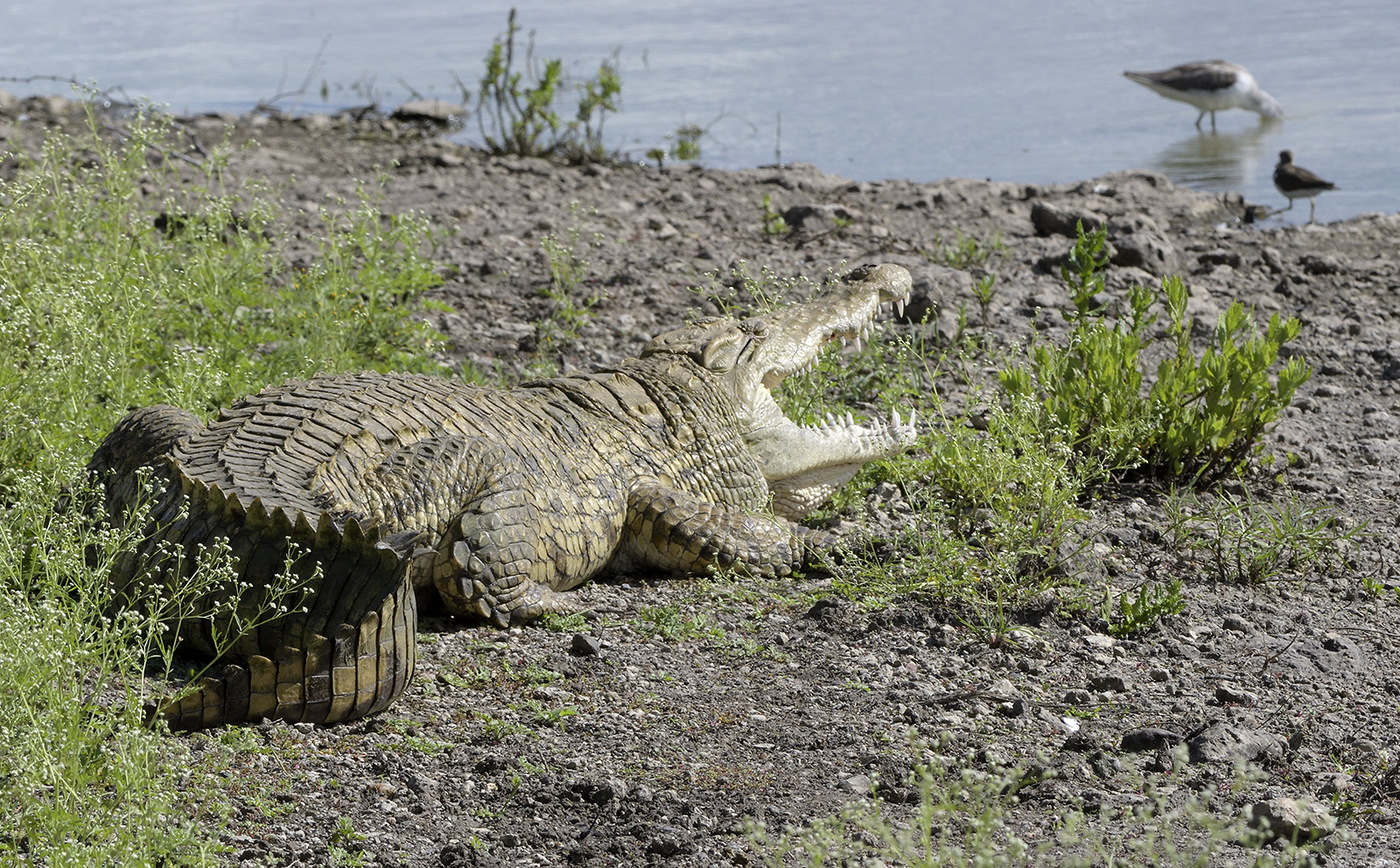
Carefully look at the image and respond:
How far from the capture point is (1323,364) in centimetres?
685

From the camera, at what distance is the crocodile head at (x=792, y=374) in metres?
5.26

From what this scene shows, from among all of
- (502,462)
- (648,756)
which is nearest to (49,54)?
(502,462)

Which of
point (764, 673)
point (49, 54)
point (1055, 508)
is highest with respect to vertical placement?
point (49, 54)

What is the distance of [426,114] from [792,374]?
31.3ft

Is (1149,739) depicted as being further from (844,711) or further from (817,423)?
(817,423)

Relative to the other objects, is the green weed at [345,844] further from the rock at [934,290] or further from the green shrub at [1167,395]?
the rock at [934,290]

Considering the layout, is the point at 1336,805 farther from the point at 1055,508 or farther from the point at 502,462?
the point at 502,462

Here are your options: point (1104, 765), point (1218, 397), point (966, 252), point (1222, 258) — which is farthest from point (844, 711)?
point (1222, 258)

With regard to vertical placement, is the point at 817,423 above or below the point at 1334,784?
above

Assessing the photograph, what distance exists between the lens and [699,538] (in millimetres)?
4734

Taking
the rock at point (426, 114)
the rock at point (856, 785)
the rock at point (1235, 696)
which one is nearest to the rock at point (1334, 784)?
the rock at point (1235, 696)

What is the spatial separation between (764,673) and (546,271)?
4793 millimetres

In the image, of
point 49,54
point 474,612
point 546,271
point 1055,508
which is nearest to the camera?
point 474,612

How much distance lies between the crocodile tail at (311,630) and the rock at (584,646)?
0.74 meters
